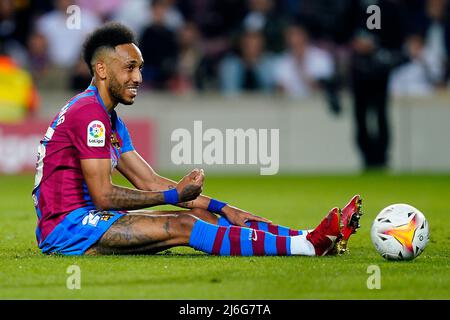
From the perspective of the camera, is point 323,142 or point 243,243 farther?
point 323,142

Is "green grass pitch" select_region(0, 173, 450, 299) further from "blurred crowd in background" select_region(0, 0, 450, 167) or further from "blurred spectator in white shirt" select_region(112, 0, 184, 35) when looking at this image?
"blurred spectator in white shirt" select_region(112, 0, 184, 35)

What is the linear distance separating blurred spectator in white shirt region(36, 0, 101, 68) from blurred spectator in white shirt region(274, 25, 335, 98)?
3709 millimetres

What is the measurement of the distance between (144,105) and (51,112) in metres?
1.76

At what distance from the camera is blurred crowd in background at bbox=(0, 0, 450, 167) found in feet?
67.4

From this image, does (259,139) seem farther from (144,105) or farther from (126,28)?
(126,28)

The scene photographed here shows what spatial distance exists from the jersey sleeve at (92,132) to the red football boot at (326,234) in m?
1.66

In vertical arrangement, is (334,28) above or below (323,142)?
above

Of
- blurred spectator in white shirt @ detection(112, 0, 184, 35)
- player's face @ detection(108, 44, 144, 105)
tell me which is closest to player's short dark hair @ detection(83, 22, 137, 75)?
player's face @ detection(108, 44, 144, 105)

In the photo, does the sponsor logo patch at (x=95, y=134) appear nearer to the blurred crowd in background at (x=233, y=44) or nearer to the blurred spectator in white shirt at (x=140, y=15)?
the blurred crowd in background at (x=233, y=44)

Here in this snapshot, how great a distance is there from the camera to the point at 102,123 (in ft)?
26.1

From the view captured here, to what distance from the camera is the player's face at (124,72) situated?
817cm

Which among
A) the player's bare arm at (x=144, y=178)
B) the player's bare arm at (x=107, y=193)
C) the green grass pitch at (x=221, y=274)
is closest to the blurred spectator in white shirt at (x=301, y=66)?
the green grass pitch at (x=221, y=274)
